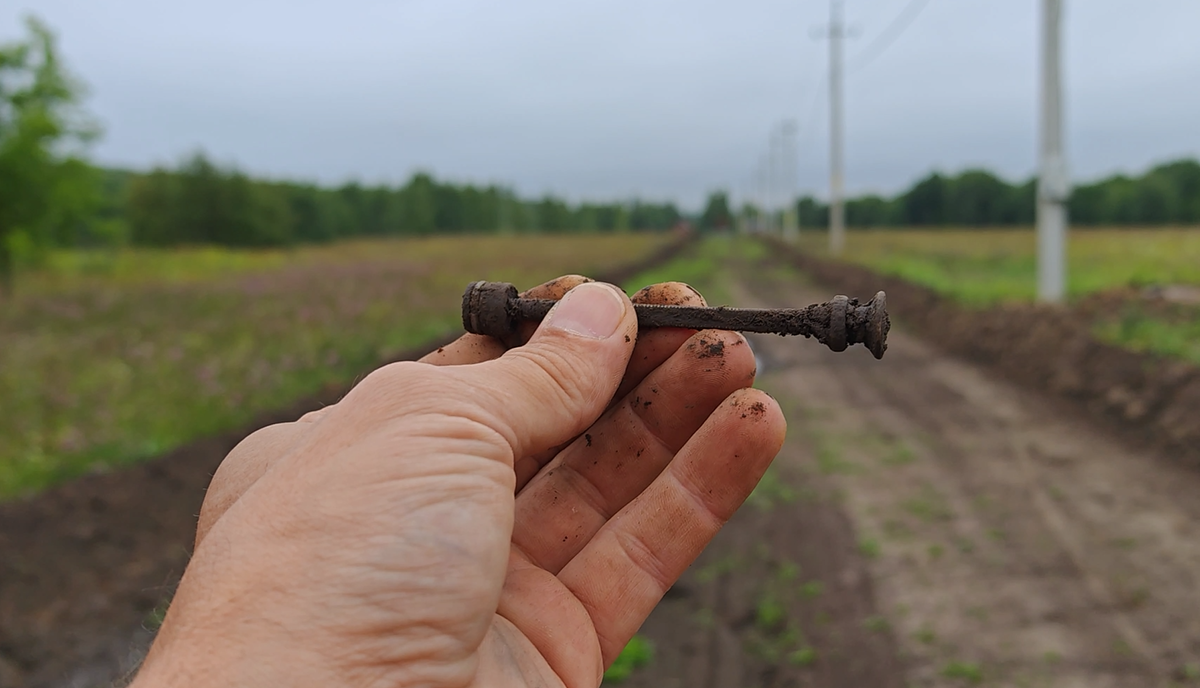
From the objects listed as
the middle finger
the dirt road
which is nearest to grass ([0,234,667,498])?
the dirt road

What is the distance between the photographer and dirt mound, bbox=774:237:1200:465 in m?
6.70

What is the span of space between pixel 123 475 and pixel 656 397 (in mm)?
5714

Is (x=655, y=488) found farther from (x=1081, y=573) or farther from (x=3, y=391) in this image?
(x=3, y=391)

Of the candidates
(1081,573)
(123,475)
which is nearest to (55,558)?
(123,475)

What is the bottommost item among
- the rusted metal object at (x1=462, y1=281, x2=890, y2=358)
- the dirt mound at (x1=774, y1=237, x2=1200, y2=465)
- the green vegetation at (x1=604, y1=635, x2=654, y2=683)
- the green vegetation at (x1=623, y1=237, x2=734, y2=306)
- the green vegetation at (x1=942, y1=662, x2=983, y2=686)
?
the green vegetation at (x1=604, y1=635, x2=654, y2=683)

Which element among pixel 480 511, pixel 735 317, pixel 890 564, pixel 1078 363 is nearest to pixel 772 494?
pixel 890 564

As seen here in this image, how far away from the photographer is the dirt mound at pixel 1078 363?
670cm

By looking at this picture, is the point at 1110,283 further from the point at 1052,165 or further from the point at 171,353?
the point at 171,353

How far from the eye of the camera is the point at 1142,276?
41.9 feet

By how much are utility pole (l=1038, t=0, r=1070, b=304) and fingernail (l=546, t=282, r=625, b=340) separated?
11.8 metres

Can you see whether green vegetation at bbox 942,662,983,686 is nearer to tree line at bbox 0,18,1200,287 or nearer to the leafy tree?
tree line at bbox 0,18,1200,287

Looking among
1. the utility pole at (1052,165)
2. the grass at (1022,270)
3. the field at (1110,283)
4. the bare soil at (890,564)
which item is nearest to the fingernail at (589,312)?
the bare soil at (890,564)

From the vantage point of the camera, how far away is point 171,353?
10352mm

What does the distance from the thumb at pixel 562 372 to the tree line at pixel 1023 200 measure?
232ft
